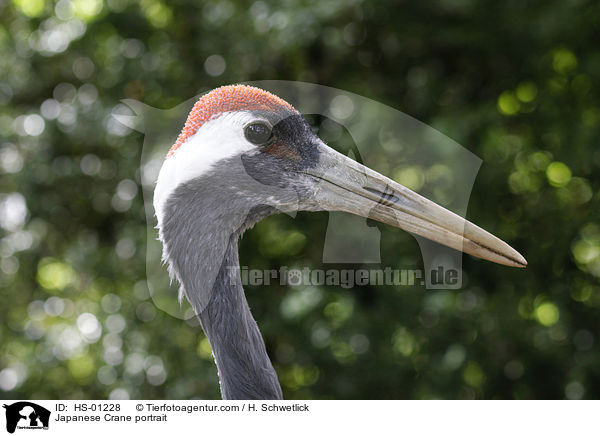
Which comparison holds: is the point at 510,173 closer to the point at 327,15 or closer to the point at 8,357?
the point at 327,15

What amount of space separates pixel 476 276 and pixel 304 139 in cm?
180

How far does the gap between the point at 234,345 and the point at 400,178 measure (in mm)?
1586

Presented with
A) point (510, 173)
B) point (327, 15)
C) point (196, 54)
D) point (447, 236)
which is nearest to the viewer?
point (447, 236)

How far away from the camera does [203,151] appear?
1.87 meters

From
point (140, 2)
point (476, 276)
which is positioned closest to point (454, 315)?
point (476, 276)

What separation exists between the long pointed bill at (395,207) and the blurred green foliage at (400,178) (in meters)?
1.22

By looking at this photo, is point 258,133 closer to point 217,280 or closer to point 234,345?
point 217,280

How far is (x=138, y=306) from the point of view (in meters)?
3.62
